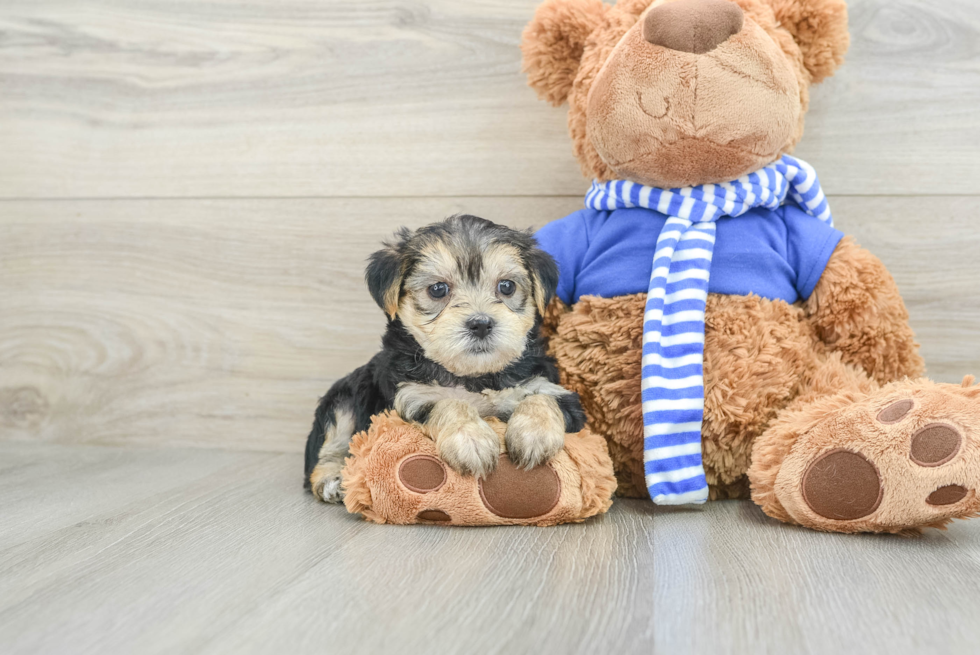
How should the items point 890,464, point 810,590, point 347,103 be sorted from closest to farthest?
point 810,590 → point 890,464 → point 347,103

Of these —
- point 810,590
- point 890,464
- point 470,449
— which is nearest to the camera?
point 810,590

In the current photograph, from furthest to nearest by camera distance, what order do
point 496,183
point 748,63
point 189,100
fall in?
1. point 189,100
2. point 496,183
3. point 748,63

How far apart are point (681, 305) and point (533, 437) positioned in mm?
487

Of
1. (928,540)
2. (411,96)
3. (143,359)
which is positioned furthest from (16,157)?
(928,540)

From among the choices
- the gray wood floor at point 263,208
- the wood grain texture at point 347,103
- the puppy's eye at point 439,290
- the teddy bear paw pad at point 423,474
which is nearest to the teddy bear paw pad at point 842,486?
the gray wood floor at point 263,208

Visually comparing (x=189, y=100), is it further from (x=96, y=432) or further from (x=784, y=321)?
(x=784, y=321)

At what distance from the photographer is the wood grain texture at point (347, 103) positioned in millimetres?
2209

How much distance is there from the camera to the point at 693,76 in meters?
1.67

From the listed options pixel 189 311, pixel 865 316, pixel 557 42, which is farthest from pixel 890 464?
pixel 189 311

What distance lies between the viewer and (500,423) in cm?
172

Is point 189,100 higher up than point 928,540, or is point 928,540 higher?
point 189,100

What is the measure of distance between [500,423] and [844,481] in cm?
72

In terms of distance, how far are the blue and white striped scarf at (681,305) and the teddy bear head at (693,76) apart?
4 cm

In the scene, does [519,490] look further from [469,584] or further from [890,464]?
[890,464]
